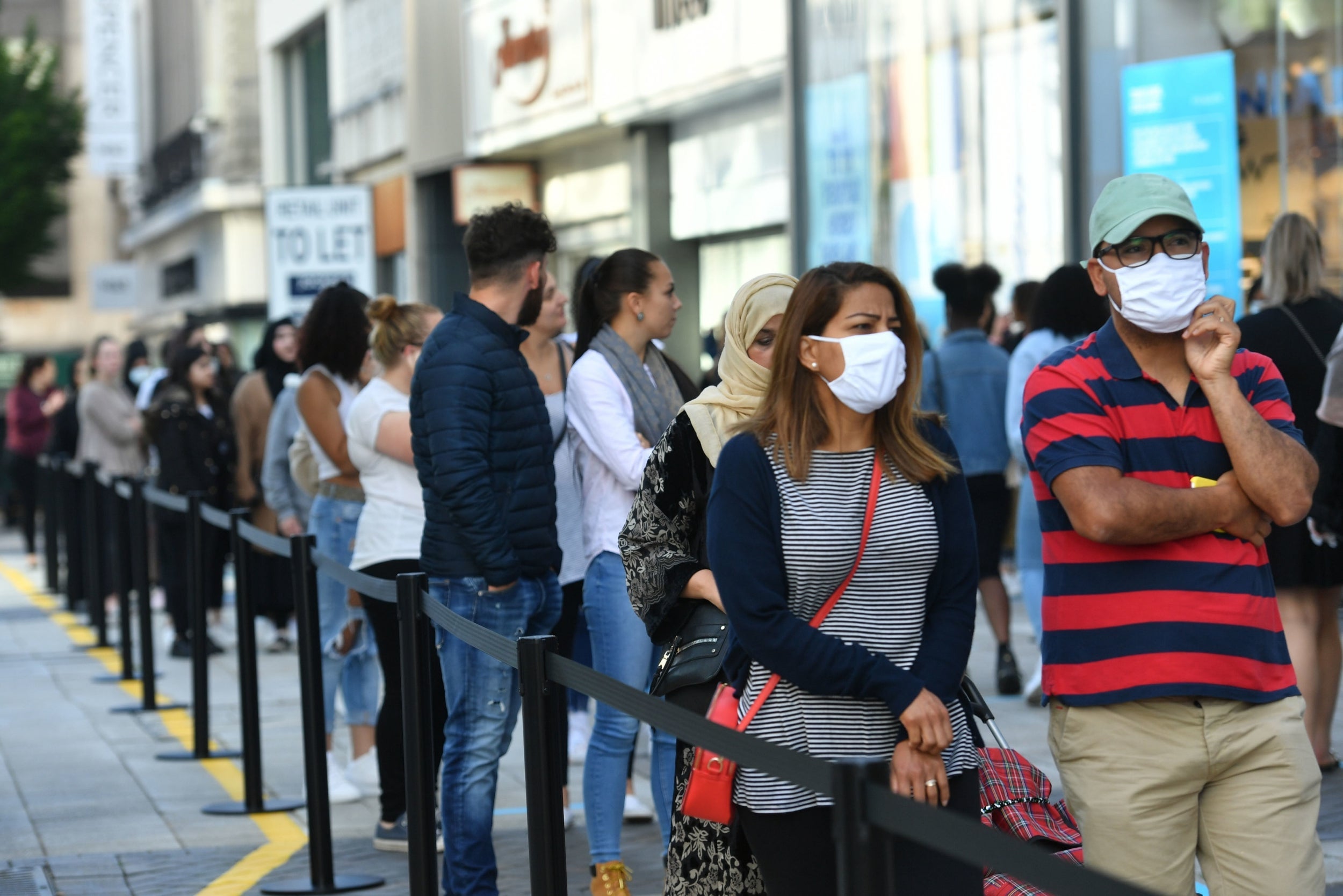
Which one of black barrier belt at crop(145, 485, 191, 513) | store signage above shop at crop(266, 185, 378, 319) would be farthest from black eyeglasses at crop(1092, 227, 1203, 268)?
store signage above shop at crop(266, 185, 378, 319)

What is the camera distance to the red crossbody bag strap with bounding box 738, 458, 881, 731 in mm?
3371

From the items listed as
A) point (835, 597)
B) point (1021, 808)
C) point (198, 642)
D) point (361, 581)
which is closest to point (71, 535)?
point (198, 642)

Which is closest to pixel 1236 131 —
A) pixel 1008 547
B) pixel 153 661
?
pixel 1008 547

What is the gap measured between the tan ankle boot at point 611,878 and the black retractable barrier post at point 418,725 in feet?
2.01

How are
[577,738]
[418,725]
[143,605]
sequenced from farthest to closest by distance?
[143,605]
[577,738]
[418,725]

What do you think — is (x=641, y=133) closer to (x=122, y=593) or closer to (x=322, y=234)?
(x=322, y=234)

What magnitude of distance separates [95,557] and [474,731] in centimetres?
753

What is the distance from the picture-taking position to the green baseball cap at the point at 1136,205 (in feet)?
11.1

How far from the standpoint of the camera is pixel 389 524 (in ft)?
20.4

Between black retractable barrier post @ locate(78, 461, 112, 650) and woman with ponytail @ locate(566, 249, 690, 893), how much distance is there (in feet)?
23.4

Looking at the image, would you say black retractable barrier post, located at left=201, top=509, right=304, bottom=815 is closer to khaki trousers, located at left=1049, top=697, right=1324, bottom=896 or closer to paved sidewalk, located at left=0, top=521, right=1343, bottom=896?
paved sidewalk, located at left=0, top=521, right=1343, bottom=896

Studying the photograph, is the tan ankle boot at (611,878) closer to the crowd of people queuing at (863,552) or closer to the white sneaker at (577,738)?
the crowd of people queuing at (863,552)

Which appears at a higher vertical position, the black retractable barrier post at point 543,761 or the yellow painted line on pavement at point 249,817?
the black retractable barrier post at point 543,761

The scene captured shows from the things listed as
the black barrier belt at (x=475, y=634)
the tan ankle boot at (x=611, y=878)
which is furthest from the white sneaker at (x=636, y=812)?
the black barrier belt at (x=475, y=634)
